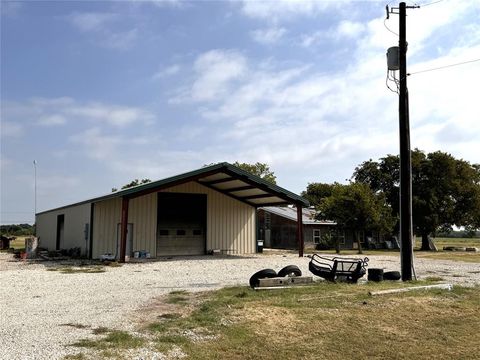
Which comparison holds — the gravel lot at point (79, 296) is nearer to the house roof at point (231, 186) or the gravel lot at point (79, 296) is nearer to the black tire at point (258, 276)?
the black tire at point (258, 276)

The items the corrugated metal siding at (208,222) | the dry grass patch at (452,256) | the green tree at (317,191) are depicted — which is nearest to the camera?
the corrugated metal siding at (208,222)

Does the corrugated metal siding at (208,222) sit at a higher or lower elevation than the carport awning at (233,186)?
lower

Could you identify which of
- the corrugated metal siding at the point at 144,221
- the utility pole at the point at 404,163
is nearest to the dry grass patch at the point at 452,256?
the utility pole at the point at 404,163

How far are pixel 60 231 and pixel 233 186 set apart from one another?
1374 centimetres

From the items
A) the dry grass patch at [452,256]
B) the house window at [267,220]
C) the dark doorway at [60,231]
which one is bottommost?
the dry grass patch at [452,256]

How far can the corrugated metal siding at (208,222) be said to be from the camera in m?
23.8

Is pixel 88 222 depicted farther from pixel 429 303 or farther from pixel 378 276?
pixel 429 303

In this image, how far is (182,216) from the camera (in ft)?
86.1

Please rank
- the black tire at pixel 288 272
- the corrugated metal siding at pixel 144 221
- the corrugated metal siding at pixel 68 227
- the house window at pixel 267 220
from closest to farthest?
the black tire at pixel 288 272
the corrugated metal siding at pixel 144 221
the corrugated metal siding at pixel 68 227
the house window at pixel 267 220

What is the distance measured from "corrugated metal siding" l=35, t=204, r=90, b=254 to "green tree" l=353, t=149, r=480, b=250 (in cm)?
2605

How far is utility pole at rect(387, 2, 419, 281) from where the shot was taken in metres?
13.3

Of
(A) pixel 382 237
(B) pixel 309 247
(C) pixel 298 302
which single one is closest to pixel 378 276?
(C) pixel 298 302

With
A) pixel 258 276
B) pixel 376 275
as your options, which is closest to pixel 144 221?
pixel 258 276

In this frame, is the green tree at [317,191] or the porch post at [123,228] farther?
the green tree at [317,191]
